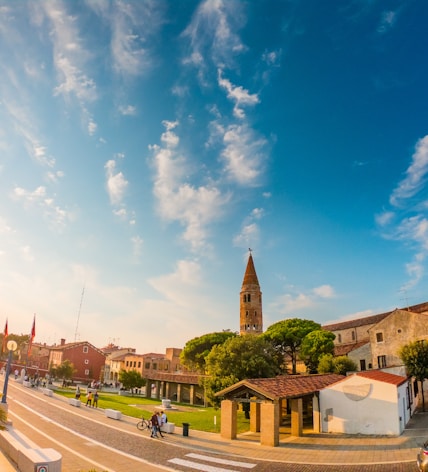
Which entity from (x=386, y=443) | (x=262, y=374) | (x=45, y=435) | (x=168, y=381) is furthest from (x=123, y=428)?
(x=168, y=381)

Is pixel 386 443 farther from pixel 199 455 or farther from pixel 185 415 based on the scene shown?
pixel 185 415

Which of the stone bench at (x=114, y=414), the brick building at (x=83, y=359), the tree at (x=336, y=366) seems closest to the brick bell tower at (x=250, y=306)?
the brick building at (x=83, y=359)

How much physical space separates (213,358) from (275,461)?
49.4 ft

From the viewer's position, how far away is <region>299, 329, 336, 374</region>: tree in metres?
48.1

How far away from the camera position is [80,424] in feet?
80.6

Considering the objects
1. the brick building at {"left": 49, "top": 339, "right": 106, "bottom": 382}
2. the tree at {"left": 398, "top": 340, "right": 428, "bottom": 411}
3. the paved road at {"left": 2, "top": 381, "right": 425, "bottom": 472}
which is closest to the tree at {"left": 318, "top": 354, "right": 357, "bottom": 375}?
the tree at {"left": 398, "top": 340, "right": 428, "bottom": 411}

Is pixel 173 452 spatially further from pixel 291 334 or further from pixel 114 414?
pixel 291 334

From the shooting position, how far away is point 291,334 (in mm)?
54219

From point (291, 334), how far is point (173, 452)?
38584 mm

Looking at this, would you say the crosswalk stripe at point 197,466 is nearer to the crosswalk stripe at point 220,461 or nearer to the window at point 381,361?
the crosswalk stripe at point 220,461

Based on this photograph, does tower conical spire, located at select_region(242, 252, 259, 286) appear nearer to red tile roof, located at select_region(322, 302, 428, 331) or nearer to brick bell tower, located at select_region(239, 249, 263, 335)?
brick bell tower, located at select_region(239, 249, 263, 335)

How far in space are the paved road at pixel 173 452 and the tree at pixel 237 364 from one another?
583 cm

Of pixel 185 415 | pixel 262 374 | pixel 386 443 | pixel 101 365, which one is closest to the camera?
pixel 386 443

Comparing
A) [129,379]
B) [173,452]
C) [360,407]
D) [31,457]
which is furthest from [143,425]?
[129,379]
